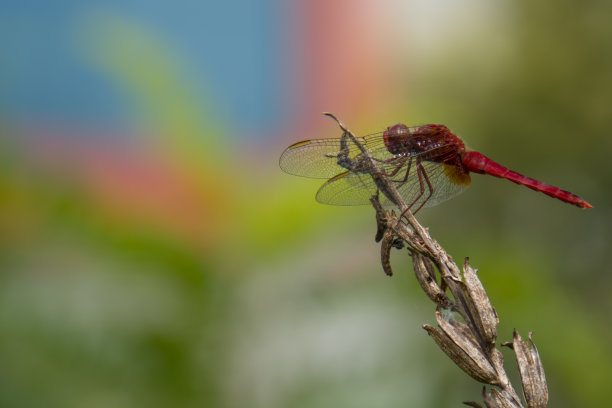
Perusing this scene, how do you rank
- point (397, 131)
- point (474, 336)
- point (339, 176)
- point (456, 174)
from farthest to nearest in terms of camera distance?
point (456, 174)
point (397, 131)
point (339, 176)
point (474, 336)

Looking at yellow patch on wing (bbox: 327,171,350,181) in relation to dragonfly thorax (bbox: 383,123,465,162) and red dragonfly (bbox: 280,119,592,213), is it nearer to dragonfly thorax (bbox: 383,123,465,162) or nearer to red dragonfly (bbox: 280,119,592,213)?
red dragonfly (bbox: 280,119,592,213)

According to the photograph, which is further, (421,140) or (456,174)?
(456,174)

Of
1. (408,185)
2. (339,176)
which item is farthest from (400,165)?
(339,176)

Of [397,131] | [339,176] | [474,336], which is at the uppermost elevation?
[397,131]

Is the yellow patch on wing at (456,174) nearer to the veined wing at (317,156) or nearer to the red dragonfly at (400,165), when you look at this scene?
the red dragonfly at (400,165)

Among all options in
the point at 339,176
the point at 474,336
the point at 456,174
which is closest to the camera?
the point at 474,336

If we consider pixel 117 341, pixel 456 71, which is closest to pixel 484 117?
pixel 456 71

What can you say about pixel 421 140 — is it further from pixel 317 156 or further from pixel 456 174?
pixel 317 156
